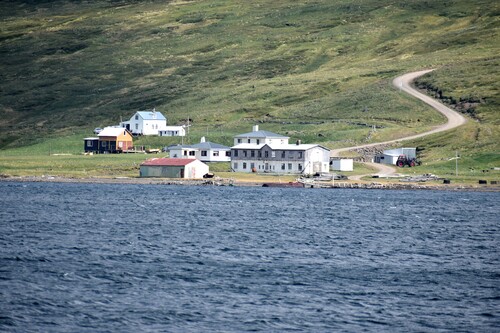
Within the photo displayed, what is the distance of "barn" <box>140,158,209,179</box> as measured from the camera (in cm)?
13075

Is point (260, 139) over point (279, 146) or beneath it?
over

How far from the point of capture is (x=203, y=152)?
14188 cm

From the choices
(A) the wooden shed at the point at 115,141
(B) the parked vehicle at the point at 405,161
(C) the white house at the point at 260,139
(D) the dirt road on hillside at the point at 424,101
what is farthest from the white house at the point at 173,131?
(B) the parked vehicle at the point at 405,161

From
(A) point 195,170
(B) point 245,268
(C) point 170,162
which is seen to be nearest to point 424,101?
(A) point 195,170

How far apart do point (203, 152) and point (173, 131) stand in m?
33.4

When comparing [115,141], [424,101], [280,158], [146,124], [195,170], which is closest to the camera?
[195,170]

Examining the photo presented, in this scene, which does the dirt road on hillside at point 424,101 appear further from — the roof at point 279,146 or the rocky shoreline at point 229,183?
the roof at point 279,146

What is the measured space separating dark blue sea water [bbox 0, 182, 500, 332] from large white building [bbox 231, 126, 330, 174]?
34889 millimetres

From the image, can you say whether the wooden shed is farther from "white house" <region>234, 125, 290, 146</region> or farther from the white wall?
the white wall

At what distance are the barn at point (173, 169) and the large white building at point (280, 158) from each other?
8.22 m

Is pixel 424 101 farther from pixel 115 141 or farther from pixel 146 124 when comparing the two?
pixel 115 141

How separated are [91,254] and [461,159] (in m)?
85.1

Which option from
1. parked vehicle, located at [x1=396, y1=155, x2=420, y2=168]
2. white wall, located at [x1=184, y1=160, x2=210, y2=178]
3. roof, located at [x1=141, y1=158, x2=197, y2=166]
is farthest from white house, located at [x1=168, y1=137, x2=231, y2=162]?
parked vehicle, located at [x1=396, y1=155, x2=420, y2=168]

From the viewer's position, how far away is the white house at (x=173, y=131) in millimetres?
172500
